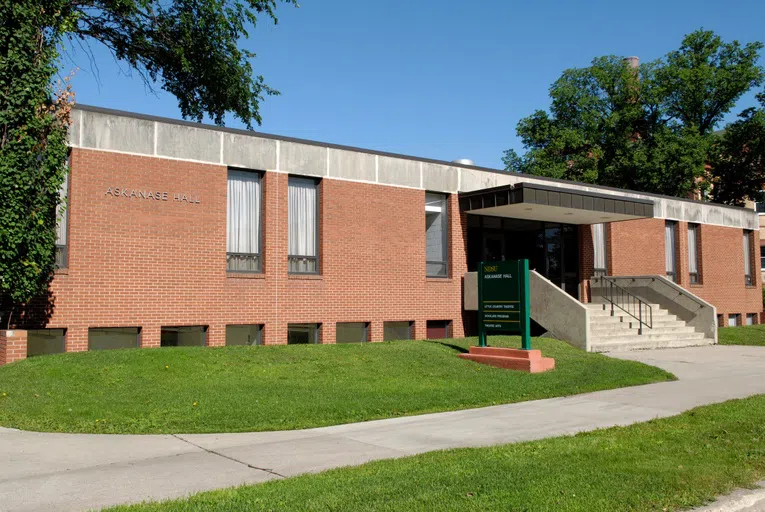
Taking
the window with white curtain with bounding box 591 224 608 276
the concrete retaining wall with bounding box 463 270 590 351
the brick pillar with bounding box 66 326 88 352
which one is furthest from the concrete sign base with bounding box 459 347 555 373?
the window with white curtain with bounding box 591 224 608 276

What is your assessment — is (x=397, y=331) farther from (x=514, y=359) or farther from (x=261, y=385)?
(x=261, y=385)

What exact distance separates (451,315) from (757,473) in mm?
14480

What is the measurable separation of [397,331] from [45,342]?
911 cm

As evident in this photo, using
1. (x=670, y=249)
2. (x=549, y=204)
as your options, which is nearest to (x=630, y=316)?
(x=549, y=204)

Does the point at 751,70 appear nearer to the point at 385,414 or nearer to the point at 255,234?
the point at 255,234

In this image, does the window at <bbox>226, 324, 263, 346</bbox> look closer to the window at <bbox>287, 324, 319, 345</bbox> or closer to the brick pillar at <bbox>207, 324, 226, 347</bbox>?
the brick pillar at <bbox>207, 324, 226, 347</bbox>

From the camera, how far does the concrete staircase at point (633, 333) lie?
19672 millimetres

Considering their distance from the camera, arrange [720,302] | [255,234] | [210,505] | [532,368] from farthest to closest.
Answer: [720,302]
[255,234]
[532,368]
[210,505]

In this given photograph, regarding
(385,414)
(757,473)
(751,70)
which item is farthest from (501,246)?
(751,70)

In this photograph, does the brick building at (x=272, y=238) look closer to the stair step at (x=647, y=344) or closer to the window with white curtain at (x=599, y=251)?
the window with white curtain at (x=599, y=251)

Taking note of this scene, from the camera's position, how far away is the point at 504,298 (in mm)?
15414

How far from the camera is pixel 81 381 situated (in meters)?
11.6

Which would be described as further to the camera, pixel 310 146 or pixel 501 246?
pixel 501 246

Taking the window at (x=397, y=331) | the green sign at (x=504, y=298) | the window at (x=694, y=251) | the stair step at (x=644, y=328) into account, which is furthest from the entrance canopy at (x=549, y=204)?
the window at (x=694, y=251)
